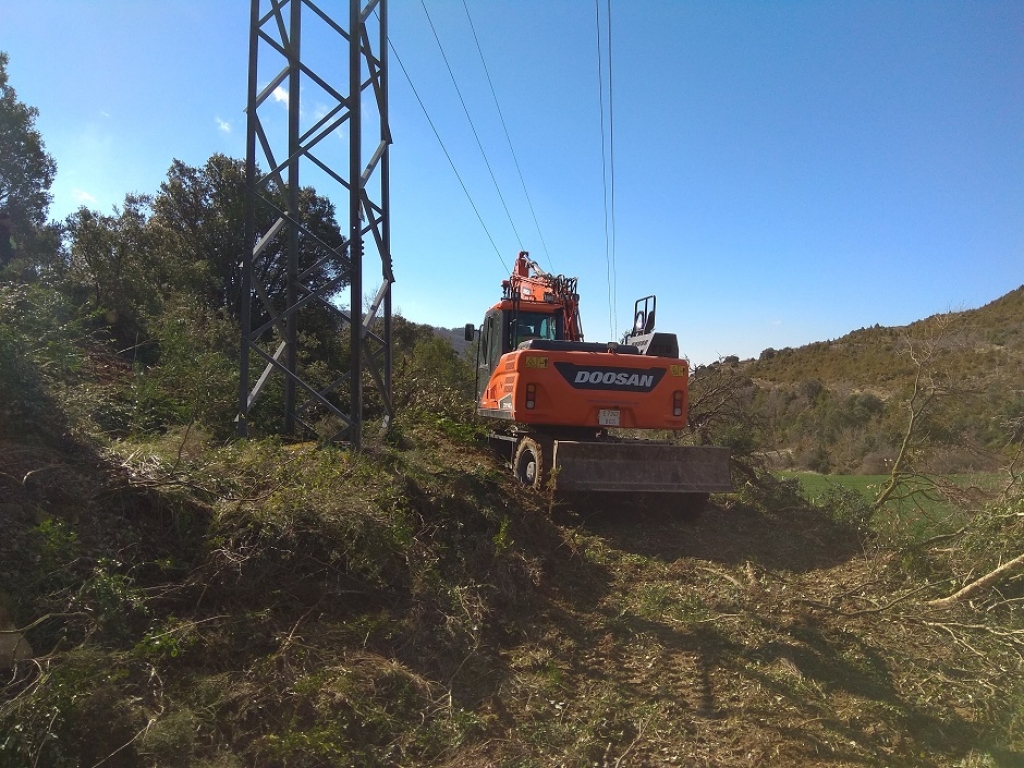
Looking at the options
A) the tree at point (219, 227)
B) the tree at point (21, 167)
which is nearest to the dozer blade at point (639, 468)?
the tree at point (219, 227)

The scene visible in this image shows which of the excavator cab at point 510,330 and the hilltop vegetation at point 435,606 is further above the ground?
the excavator cab at point 510,330

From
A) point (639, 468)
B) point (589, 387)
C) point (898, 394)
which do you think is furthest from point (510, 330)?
point (898, 394)

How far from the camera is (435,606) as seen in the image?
4.82 meters

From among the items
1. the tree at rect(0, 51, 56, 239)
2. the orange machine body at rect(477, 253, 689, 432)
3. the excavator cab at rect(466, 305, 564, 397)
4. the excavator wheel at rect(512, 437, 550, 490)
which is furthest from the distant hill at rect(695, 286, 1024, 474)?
the tree at rect(0, 51, 56, 239)

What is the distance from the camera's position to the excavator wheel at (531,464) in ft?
27.7

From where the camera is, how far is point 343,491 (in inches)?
213

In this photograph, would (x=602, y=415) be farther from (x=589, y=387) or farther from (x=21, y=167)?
(x=21, y=167)

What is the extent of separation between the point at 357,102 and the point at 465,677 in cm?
612

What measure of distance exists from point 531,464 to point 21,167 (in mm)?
18549

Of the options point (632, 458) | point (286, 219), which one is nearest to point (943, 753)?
point (632, 458)

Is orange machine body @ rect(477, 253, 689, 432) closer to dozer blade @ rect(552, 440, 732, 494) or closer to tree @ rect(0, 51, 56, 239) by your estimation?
dozer blade @ rect(552, 440, 732, 494)

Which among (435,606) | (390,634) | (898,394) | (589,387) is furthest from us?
(898,394)

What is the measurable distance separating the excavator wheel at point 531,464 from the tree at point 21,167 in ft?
55.2

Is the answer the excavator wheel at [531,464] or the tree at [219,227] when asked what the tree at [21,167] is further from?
the excavator wheel at [531,464]
